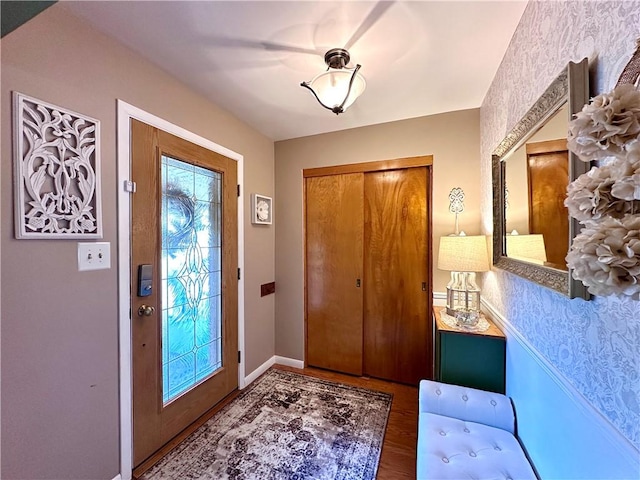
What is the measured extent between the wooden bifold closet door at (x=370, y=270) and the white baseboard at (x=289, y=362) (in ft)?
0.29

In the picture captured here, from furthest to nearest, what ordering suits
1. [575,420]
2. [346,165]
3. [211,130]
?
[346,165] → [211,130] → [575,420]

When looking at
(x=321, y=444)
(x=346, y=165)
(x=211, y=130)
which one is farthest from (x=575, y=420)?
(x=211, y=130)

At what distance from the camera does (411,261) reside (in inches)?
95.0

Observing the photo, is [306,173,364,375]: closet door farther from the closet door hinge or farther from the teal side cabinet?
the closet door hinge

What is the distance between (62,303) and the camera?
1218 mm

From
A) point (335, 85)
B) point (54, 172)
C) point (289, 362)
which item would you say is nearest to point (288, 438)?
point (289, 362)

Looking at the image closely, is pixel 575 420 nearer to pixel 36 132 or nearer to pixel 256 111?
pixel 36 132

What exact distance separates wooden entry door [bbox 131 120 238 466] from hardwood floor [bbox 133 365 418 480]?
52 millimetres

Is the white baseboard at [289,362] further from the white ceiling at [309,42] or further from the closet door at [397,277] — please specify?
the white ceiling at [309,42]

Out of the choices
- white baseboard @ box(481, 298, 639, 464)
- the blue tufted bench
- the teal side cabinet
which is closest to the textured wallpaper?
white baseboard @ box(481, 298, 639, 464)

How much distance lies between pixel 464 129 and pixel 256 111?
179 centimetres

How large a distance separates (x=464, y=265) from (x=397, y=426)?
4.17 feet

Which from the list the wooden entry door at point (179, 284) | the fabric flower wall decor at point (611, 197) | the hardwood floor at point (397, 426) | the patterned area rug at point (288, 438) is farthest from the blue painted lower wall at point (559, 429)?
the wooden entry door at point (179, 284)

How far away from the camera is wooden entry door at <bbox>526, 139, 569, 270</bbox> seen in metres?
0.92
